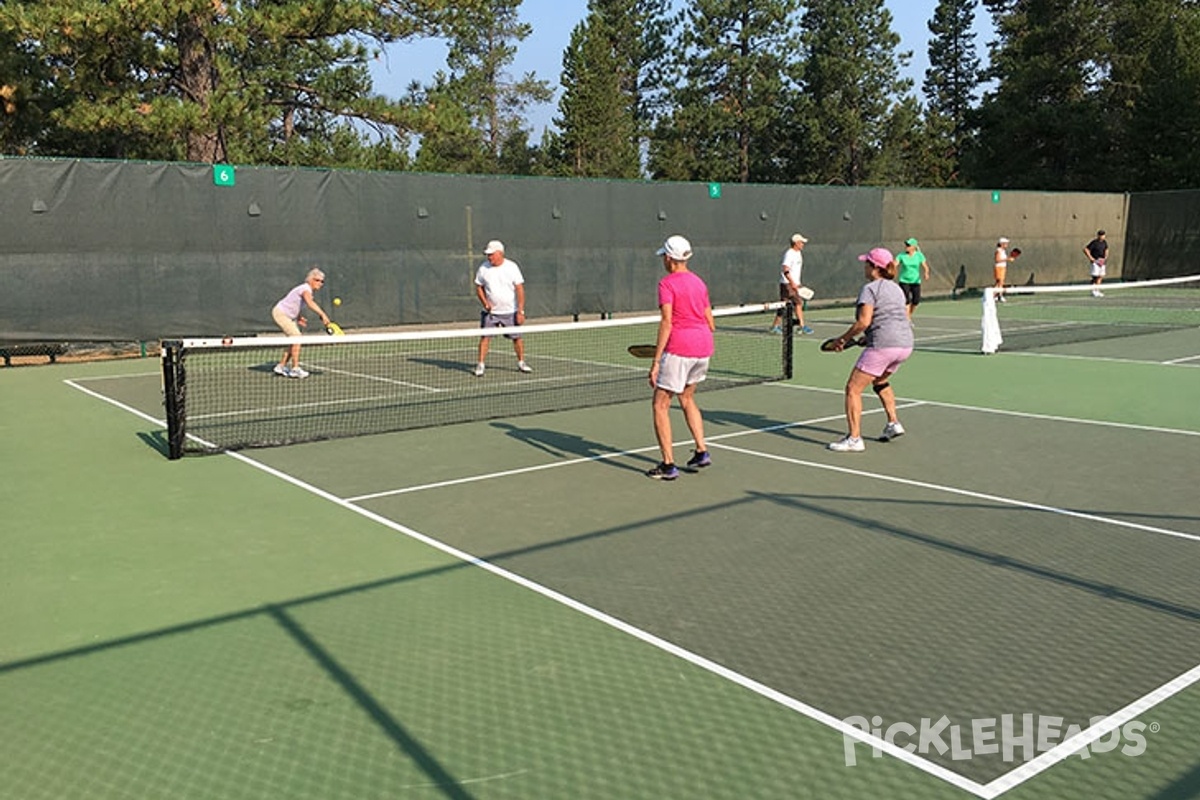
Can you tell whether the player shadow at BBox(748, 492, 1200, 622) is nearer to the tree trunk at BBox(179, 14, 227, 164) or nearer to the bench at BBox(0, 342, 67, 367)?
the bench at BBox(0, 342, 67, 367)

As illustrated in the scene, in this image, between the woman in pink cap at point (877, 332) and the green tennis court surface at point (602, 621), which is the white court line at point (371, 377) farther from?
the woman in pink cap at point (877, 332)

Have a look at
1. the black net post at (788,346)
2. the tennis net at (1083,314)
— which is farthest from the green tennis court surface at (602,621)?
the tennis net at (1083,314)

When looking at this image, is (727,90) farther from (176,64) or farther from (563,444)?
(563,444)

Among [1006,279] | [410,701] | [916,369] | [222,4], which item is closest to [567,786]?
[410,701]

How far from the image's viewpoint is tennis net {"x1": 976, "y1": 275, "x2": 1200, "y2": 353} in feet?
51.8

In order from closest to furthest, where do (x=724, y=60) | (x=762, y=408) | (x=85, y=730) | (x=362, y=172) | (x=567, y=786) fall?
(x=567, y=786) < (x=85, y=730) < (x=762, y=408) < (x=362, y=172) < (x=724, y=60)

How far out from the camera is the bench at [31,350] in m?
14.9

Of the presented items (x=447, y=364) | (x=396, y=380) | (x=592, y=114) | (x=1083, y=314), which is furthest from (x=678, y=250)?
(x=592, y=114)

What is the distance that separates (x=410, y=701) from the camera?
3.97 meters

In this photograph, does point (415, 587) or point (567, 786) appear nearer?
point (567, 786)

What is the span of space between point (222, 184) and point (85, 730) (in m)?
14.2

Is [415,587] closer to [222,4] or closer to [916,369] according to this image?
[916,369]
